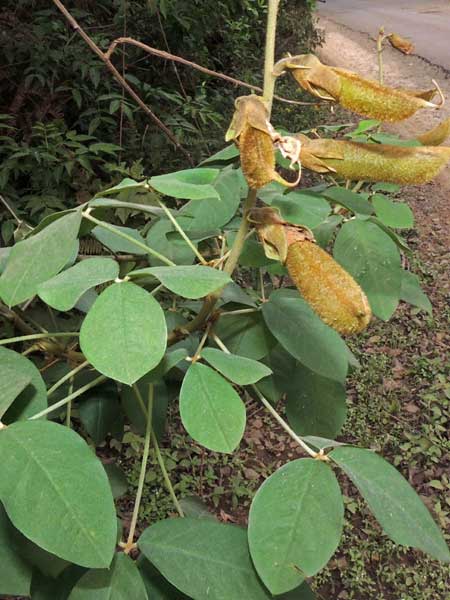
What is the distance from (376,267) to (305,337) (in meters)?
0.14

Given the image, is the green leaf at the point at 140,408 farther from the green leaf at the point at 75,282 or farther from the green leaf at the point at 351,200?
the green leaf at the point at 351,200

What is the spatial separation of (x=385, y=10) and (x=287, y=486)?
472 inches

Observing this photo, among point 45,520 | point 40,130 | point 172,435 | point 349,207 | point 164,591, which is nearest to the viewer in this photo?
point 45,520

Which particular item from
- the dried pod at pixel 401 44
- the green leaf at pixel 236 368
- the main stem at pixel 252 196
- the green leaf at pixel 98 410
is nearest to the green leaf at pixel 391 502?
the green leaf at pixel 236 368

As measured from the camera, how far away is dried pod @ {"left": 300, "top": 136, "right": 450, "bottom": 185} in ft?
1.84

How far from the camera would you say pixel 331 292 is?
54 cm

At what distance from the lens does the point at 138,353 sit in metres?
0.50

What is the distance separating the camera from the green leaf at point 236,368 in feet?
1.97

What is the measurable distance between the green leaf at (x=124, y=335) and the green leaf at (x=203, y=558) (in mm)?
234

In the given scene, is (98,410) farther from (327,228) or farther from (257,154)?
(257,154)

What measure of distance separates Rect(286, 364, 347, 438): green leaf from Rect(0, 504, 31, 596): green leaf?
1.49 feet

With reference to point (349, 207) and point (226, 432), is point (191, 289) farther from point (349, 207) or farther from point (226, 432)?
point (349, 207)

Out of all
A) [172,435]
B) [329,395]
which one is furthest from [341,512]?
[172,435]

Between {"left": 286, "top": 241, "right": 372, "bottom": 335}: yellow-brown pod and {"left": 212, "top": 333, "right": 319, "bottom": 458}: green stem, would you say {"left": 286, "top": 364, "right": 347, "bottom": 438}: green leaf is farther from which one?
{"left": 286, "top": 241, "right": 372, "bottom": 335}: yellow-brown pod
